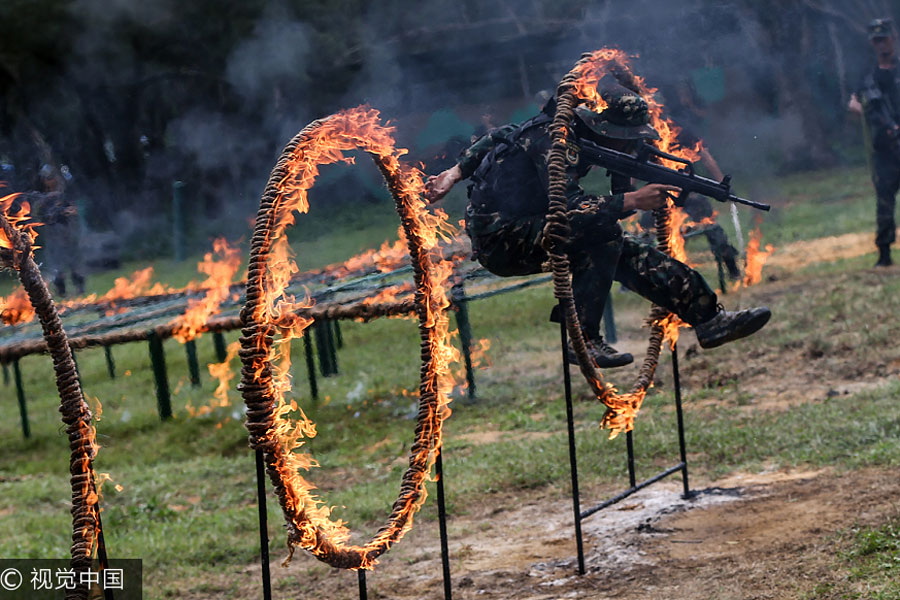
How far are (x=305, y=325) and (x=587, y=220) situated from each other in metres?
1.87

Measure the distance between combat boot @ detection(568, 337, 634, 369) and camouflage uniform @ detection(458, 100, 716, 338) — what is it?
64 millimetres

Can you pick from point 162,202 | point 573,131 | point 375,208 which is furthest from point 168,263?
point 573,131

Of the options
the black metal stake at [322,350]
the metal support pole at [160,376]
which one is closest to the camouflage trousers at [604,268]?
the metal support pole at [160,376]

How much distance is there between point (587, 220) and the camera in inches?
211

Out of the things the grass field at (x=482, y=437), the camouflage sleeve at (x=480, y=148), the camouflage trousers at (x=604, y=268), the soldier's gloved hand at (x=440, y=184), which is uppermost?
the camouflage sleeve at (x=480, y=148)

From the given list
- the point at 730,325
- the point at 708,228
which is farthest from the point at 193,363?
the point at 730,325

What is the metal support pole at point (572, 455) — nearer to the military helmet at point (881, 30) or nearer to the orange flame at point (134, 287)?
the orange flame at point (134, 287)

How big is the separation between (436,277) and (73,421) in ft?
5.82

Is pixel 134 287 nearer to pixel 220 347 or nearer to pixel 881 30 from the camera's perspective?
pixel 220 347

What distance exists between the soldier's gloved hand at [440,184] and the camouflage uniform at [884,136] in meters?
9.01

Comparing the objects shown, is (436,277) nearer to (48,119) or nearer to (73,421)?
(73,421)

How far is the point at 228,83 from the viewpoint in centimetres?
2178

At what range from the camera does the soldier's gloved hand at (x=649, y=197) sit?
215 inches

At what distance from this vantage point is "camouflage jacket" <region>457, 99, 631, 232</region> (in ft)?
17.6
